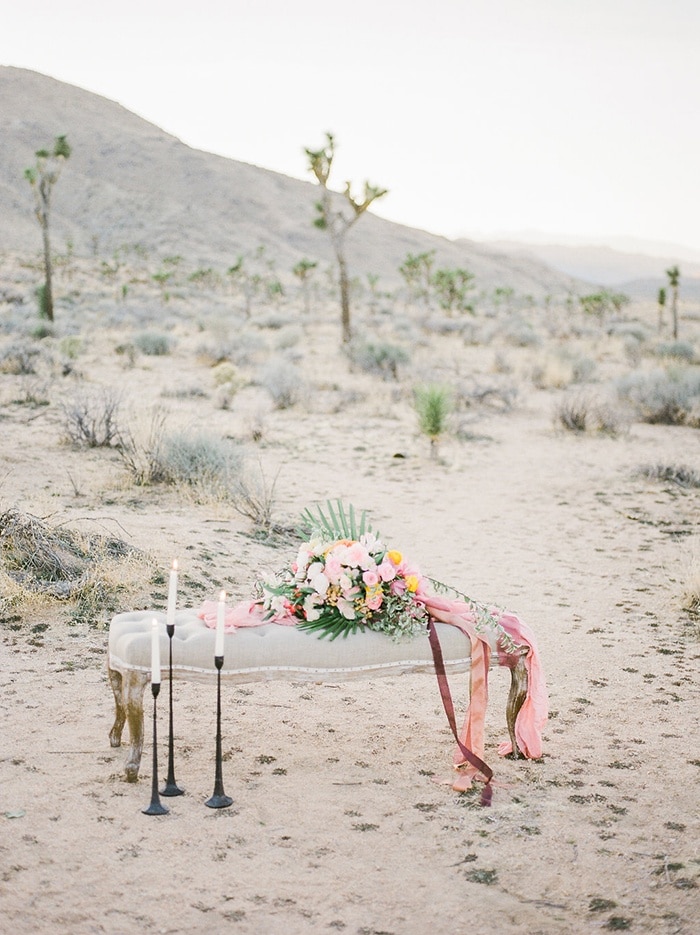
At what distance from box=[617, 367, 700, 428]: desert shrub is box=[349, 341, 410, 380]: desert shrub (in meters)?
5.57

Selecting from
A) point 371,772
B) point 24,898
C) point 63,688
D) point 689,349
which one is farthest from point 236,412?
point 689,349

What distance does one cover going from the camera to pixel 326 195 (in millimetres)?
25641

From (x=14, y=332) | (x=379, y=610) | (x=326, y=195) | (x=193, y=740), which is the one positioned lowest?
(x=193, y=740)

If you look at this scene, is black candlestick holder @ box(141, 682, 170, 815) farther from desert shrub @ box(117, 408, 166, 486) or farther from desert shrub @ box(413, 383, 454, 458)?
desert shrub @ box(413, 383, 454, 458)

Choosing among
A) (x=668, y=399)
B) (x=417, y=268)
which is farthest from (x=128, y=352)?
→ (x=417, y=268)

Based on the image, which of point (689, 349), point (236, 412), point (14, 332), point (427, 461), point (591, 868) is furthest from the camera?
point (689, 349)

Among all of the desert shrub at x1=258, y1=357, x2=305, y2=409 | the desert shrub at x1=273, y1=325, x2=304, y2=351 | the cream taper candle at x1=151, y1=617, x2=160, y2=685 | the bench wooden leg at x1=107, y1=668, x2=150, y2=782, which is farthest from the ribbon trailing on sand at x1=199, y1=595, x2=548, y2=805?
the desert shrub at x1=273, y1=325, x2=304, y2=351

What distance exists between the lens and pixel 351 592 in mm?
4473

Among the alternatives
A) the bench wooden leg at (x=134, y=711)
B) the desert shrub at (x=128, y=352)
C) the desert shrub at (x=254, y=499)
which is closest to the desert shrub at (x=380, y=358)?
the desert shrub at (x=128, y=352)

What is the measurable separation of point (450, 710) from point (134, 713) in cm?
152

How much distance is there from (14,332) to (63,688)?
21317 millimetres

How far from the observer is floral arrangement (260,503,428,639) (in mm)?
4496

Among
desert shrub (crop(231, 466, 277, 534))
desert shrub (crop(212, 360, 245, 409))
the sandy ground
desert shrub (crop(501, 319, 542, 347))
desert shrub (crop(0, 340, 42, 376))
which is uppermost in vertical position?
desert shrub (crop(501, 319, 542, 347))

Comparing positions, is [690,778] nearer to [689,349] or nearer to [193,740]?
[193,740]
